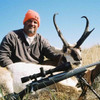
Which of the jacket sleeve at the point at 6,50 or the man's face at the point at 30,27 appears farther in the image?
the man's face at the point at 30,27

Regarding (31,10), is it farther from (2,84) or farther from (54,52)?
(2,84)

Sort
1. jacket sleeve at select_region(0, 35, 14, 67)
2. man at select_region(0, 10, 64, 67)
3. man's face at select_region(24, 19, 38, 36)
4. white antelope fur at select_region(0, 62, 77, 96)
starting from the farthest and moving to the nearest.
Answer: man's face at select_region(24, 19, 38, 36) → man at select_region(0, 10, 64, 67) → jacket sleeve at select_region(0, 35, 14, 67) → white antelope fur at select_region(0, 62, 77, 96)

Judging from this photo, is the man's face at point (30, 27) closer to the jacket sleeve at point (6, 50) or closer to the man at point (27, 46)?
the man at point (27, 46)

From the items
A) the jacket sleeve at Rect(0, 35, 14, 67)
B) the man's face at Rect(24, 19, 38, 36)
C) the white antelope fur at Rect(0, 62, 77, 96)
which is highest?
the man's face at Rect(24, 19, 38, 36)

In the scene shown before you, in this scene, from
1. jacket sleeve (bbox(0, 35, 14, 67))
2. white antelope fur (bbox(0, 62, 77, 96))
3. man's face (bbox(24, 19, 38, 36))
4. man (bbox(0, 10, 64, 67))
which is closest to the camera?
white antelope fur (bbox(0, 62, 77, 96))

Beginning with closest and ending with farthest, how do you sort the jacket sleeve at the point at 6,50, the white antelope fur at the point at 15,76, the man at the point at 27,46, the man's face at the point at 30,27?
the white antelope fur at the point at 15,76, the jacket sleeve at the point at 6,50, the man at the point at 27,46, the man's face at the point at 30,27

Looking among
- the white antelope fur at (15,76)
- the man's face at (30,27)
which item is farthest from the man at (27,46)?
the white antelope fur at (15,76)

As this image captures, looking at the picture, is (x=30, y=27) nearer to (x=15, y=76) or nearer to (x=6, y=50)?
(x=6, y=50)

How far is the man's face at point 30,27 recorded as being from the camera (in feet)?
18.7

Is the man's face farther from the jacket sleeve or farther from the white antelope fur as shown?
the white antelope fur

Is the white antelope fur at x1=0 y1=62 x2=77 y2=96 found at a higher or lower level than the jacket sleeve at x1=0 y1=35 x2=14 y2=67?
lower

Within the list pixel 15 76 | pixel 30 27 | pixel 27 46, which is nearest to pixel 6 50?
pixel 27 46

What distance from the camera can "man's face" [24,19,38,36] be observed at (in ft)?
18.7

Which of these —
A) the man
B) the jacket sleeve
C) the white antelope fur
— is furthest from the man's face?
the white antelope fur
